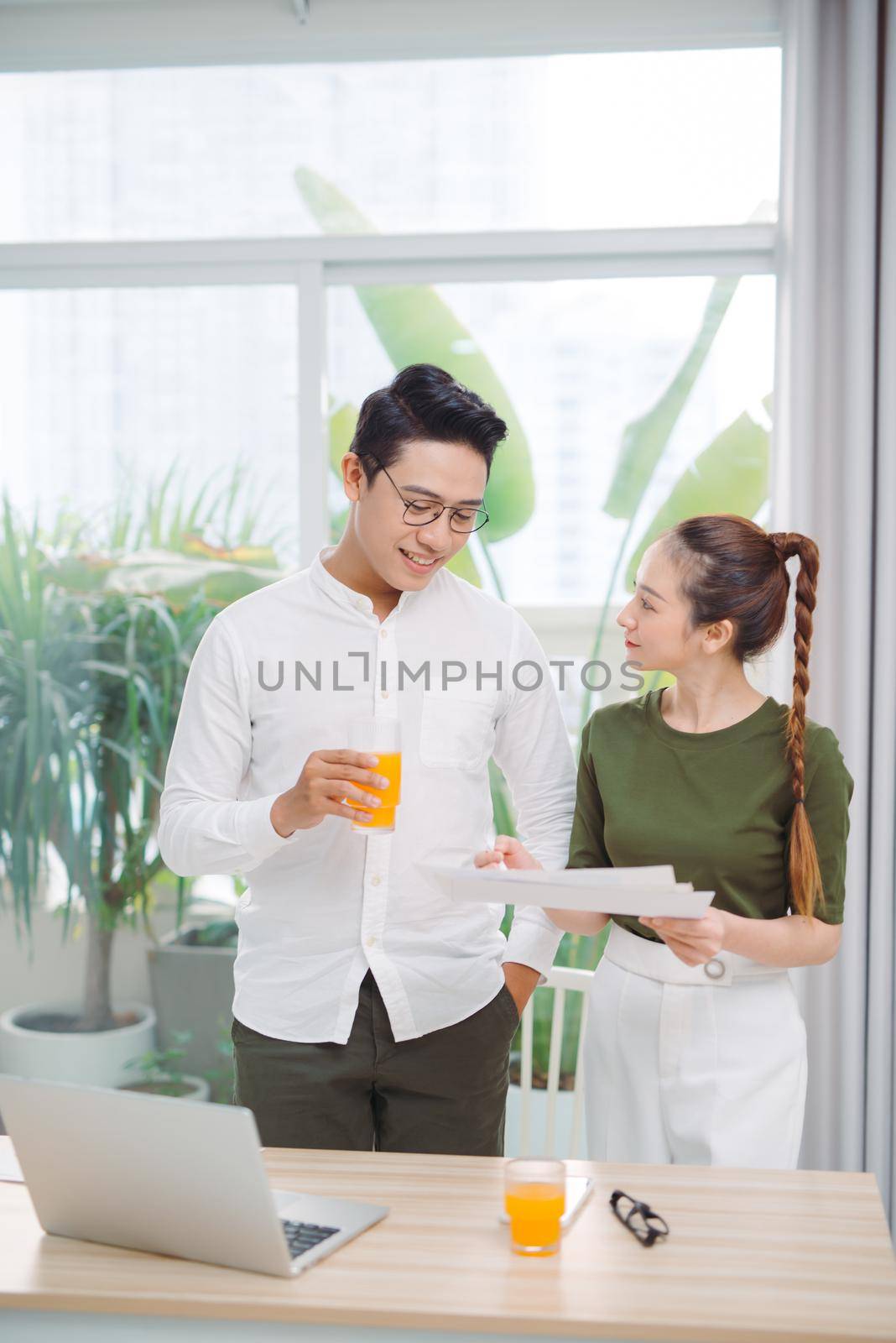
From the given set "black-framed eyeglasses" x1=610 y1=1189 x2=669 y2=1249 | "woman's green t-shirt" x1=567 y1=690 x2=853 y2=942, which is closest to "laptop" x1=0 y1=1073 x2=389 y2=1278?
"black-framed eyeglasses" x1=610 y1=1189 x2=669 y2=1249

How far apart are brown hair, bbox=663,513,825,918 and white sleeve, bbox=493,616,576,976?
30cm

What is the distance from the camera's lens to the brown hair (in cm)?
179

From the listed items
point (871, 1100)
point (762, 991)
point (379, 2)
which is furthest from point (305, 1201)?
point (379, 2)

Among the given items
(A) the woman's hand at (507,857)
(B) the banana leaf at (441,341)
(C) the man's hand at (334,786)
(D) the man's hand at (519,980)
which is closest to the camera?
(C) the man's hand at (334,786)

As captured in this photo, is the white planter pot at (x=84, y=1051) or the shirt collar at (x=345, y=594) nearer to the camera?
the shirt collar at (x=345, y=594)

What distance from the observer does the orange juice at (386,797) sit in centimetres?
152

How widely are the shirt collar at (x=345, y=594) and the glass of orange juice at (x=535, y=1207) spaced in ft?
2.94

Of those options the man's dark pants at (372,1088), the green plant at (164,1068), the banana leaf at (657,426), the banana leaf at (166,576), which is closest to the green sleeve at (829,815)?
the man's dark pants at (372,1088)

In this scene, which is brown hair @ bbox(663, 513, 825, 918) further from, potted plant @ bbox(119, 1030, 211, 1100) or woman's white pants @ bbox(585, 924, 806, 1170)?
potted plant @ bbox(119, 1030, 211, 1100)

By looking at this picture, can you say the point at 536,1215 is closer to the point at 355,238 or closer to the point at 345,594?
the point at 345,594

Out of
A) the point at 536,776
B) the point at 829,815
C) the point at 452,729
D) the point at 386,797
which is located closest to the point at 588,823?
the point at 536,776

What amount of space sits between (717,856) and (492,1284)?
2.49ft

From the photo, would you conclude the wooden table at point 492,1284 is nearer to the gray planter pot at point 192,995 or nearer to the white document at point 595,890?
the white document at point 595,890

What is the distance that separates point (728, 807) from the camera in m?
1.77
